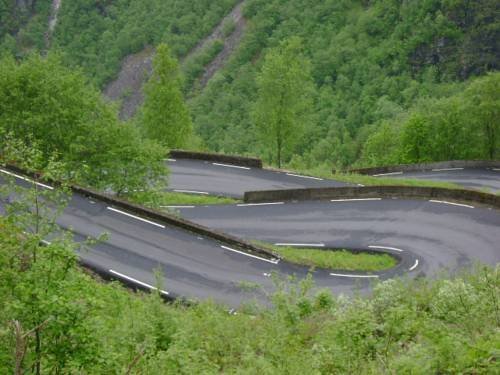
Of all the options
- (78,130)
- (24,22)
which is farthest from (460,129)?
(24,22)

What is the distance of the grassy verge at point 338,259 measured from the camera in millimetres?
23672

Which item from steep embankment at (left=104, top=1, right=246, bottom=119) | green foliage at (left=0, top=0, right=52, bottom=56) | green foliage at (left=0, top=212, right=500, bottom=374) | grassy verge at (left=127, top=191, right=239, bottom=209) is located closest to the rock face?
steep embankment at (left=104, top=1, right=246, bottom=119)

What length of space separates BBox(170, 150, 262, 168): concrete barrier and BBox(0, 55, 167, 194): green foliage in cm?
912

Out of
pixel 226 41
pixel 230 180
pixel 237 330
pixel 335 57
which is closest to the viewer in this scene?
pixel 237 330

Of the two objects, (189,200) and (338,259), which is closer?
(338,259)

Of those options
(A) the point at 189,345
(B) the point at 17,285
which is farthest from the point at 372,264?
(B) the point at 17,285

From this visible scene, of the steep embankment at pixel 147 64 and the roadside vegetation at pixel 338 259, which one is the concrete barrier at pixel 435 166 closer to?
the roadside vegetation at pixel 338 259

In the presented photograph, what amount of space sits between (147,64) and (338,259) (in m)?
131

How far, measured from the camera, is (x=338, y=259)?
2428cm

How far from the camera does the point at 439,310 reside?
12609 millimetres

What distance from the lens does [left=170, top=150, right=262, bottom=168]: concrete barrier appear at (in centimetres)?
3722

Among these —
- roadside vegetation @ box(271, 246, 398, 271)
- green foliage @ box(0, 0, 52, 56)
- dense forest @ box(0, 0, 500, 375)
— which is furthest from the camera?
green foliage @ box(0, 0, 52, 56)

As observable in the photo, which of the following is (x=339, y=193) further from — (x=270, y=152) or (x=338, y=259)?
(x=270, y=152)

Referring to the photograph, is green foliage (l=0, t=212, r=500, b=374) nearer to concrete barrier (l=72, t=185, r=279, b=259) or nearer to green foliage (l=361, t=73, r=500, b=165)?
concrete barrier (l=72, t=185, r=279, b=259)
